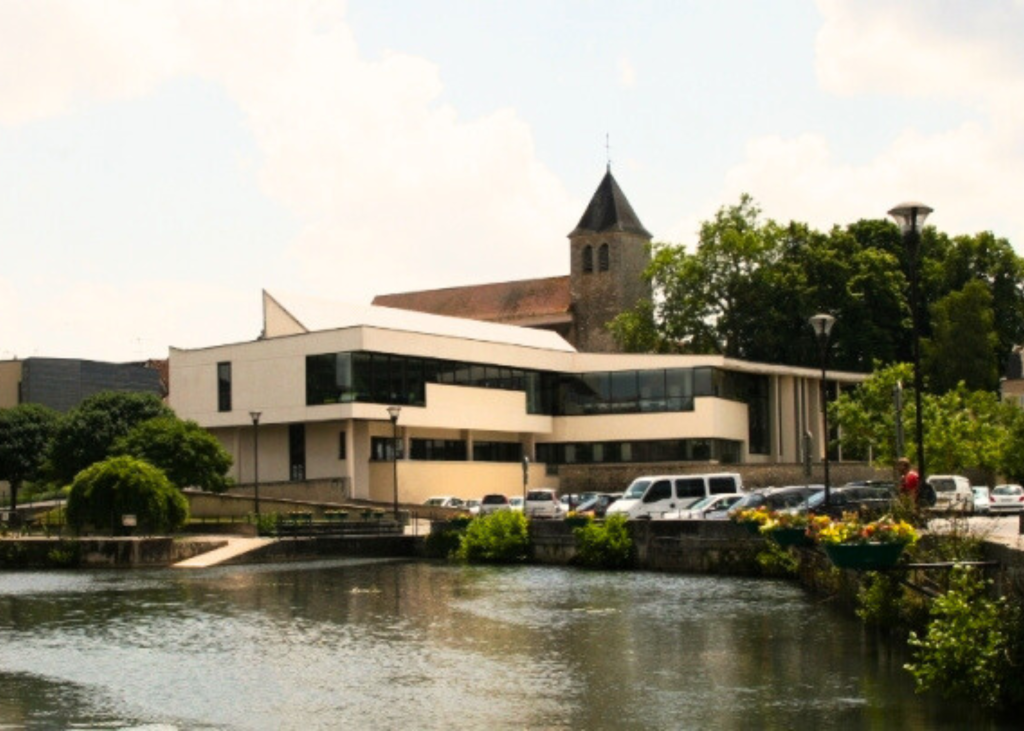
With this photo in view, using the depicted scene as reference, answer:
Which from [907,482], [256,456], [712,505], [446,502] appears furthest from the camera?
[256,456]

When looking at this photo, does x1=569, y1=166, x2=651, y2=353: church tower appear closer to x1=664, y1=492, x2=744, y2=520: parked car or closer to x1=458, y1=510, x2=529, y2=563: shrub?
x1=664, y1=492, x2=744, y2=520: parked car

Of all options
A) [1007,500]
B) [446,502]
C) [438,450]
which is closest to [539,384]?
[438,450]

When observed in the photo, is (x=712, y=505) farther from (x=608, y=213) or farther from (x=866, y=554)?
(x=608, y=213)

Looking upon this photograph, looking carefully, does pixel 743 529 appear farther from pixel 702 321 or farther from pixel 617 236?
pixel 617 236

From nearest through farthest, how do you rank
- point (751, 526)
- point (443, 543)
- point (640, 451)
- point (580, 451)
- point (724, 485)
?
point (751, 526), point (443, 543), point (724, 485), point (640, 451), point (580, 451)

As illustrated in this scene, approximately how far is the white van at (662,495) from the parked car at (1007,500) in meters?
9.94

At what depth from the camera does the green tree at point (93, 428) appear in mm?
72625

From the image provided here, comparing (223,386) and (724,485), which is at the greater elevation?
(223,386)

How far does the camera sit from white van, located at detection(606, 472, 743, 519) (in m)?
50.6

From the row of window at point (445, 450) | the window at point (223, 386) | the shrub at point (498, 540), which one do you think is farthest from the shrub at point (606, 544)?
the window at point (223, 386)

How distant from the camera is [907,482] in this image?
2294cm

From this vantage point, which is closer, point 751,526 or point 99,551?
point 751,526

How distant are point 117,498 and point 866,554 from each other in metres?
39.6

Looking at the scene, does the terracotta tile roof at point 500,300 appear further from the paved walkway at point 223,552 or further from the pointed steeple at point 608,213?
the paved walkway at point 223,552
